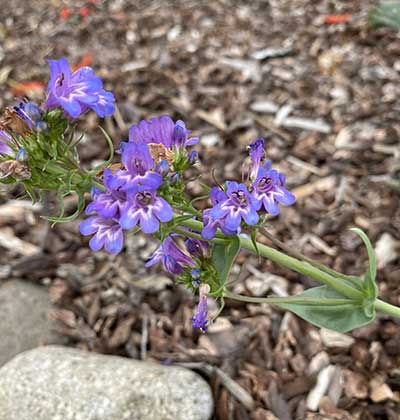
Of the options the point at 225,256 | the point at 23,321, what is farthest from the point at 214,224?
the point at 23,321

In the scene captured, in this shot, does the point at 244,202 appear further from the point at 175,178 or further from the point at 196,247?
the point at 196,247

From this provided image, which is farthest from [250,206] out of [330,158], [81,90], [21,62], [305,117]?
[21,62]

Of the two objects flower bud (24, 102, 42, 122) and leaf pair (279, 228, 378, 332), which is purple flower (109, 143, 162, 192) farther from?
leaf pair (279, 228, 378, 332)

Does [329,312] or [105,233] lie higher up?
[105,233]

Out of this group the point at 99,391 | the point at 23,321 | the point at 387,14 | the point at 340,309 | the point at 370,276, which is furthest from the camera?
the point at 387,14

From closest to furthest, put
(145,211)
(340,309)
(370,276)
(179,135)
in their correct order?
1. (145,211)
2. (179,135)
3. (370,276)
4. (340,309)

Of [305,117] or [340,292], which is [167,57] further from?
[340,292]
